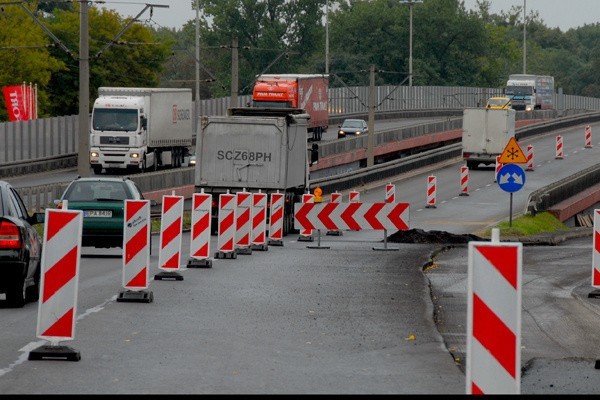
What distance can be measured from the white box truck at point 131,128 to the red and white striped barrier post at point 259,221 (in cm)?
3289

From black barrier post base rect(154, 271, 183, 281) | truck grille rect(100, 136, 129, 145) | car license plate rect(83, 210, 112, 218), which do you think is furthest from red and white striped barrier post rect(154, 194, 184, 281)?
truck grille rect(100, 136, 129, 145)

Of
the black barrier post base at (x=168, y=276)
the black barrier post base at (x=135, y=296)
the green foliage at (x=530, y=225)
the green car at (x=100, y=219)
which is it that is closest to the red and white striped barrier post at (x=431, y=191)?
the green foliage at (x=530, y=225)

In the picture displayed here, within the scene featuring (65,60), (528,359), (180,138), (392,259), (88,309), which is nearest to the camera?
(528,359)

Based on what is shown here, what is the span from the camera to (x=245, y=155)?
40250 millimetres

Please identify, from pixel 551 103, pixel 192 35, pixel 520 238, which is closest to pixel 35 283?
pixel 520 238

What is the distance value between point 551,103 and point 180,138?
64.8 m

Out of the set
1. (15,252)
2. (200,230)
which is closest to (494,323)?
(15,252)

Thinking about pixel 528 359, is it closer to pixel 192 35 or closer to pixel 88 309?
pixel 88 309

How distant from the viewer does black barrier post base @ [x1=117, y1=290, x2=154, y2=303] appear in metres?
18.2

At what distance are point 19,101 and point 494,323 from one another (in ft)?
220

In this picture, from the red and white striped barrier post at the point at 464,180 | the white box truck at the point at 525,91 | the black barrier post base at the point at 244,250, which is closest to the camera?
the black barrier post base at the point at 244,250

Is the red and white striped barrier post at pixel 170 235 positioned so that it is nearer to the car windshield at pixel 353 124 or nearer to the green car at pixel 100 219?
the green car at pixel 100 219

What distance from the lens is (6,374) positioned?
11.7m

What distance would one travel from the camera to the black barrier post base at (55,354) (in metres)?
12.7
